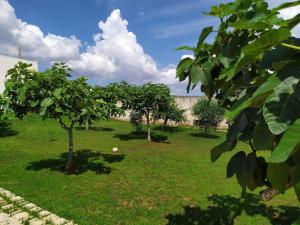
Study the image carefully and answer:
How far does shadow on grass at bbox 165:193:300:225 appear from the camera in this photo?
761cm

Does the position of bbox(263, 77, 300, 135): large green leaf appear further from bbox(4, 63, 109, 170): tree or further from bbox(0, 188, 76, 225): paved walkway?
bbox(4, 63, 109, 170): tree

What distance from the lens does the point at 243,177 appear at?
4.38 ft

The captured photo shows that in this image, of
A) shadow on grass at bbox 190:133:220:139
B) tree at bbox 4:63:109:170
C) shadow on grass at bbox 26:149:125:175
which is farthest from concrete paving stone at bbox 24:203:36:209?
shadow on grass at bbox 190:133:220:139

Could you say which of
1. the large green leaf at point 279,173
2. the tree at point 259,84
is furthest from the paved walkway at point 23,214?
the large green leaf at point 279,173

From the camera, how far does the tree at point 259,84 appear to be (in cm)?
81

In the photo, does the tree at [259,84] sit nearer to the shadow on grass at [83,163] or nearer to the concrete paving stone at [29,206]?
the concrete paving stone at [29,206]

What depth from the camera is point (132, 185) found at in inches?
421

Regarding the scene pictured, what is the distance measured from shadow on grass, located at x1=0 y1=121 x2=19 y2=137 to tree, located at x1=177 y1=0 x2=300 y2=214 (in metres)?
20.7

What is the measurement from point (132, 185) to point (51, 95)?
4036 millimetres

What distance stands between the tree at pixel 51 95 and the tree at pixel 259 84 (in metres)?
9.33

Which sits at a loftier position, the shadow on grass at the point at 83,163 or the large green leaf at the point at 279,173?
the large green leaf at the point at 279,173

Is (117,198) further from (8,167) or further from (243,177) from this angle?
(243,177)

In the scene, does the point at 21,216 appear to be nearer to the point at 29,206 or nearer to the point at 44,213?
the point at 44,213

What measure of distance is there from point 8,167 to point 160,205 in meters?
6.92
